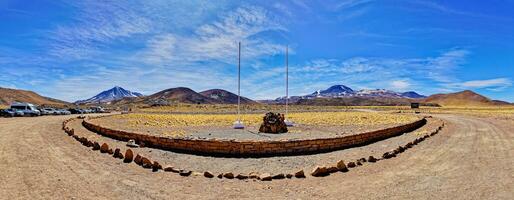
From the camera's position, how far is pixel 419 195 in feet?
23.8

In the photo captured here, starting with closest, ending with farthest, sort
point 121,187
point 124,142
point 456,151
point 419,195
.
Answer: point 419,195 → point 121,187 → point 456,151 → point 124,142

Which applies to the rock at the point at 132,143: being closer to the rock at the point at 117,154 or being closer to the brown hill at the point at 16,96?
the rock at the point at 117,154

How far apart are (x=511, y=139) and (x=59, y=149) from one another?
17.8 metres

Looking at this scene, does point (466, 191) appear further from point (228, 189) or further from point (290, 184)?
point (228, 189)

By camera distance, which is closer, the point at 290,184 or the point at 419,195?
the point at 419,195

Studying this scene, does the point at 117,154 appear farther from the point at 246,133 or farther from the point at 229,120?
the point at 229,120

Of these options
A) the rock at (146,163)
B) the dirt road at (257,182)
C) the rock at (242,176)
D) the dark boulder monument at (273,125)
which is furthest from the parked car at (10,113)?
the rock at (242,176)

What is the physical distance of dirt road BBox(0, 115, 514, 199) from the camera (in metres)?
7.27

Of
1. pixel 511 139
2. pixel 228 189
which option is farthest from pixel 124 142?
pixel 511 139

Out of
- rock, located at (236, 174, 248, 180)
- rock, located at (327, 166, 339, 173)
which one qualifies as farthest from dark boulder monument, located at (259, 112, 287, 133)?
rock, located at (236, 174, 248, 180)

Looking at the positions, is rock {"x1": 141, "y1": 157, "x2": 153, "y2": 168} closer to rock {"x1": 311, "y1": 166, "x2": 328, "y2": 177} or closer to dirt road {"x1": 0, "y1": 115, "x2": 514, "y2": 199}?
dirt road {"x1": 0, "y1": 115, "x2": 514, "y2": 199}

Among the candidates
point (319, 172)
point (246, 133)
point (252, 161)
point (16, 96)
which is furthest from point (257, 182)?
point (16, 96)

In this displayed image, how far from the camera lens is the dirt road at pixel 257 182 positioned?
7.27 m

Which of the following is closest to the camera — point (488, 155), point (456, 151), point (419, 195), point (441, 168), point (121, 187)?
point (419, 195)
